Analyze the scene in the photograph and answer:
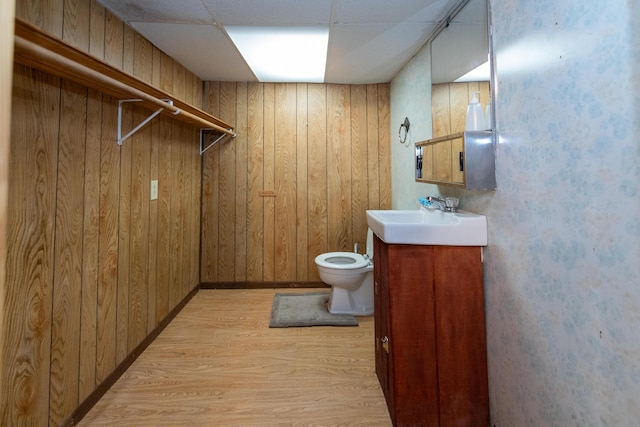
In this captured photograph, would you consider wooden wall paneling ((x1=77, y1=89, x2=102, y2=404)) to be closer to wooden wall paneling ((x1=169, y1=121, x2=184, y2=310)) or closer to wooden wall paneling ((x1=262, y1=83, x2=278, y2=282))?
wooden wall paneling ((x1=169, y1=121, x2=184, y2=310))

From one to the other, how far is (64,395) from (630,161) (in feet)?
6.96

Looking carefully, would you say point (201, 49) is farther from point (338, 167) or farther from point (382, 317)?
point (382, 317)

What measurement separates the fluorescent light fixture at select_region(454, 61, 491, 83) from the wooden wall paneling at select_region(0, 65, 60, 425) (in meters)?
1.79

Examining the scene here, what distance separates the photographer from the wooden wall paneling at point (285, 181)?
9.26ft

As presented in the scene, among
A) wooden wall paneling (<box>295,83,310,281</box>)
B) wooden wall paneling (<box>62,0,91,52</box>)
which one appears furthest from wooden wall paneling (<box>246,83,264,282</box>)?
wooden wall paneling (<box>62,0,91,52</box>)

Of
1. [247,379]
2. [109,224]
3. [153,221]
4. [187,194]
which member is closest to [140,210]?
[153,221]

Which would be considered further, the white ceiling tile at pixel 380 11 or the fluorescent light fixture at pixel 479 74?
the white ceiling tile at pixel 380 11

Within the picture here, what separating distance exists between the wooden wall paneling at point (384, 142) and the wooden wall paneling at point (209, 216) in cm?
162

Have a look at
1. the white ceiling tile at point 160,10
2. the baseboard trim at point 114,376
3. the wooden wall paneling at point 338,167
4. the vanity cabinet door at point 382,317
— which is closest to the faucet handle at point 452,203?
the vanity cabinet door at point 382,317

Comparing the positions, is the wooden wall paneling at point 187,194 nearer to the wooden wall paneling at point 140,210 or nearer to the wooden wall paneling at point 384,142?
the wooden wall paneling at point 140,210

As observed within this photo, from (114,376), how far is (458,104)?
234cm

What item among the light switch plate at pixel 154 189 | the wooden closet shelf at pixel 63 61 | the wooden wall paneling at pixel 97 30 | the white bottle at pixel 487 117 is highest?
the wooden wall paneling at pixel 97 30

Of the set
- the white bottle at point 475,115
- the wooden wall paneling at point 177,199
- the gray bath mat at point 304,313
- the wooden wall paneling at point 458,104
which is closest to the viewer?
the white bottle at point 475,115

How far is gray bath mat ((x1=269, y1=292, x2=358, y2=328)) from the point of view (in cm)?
217
